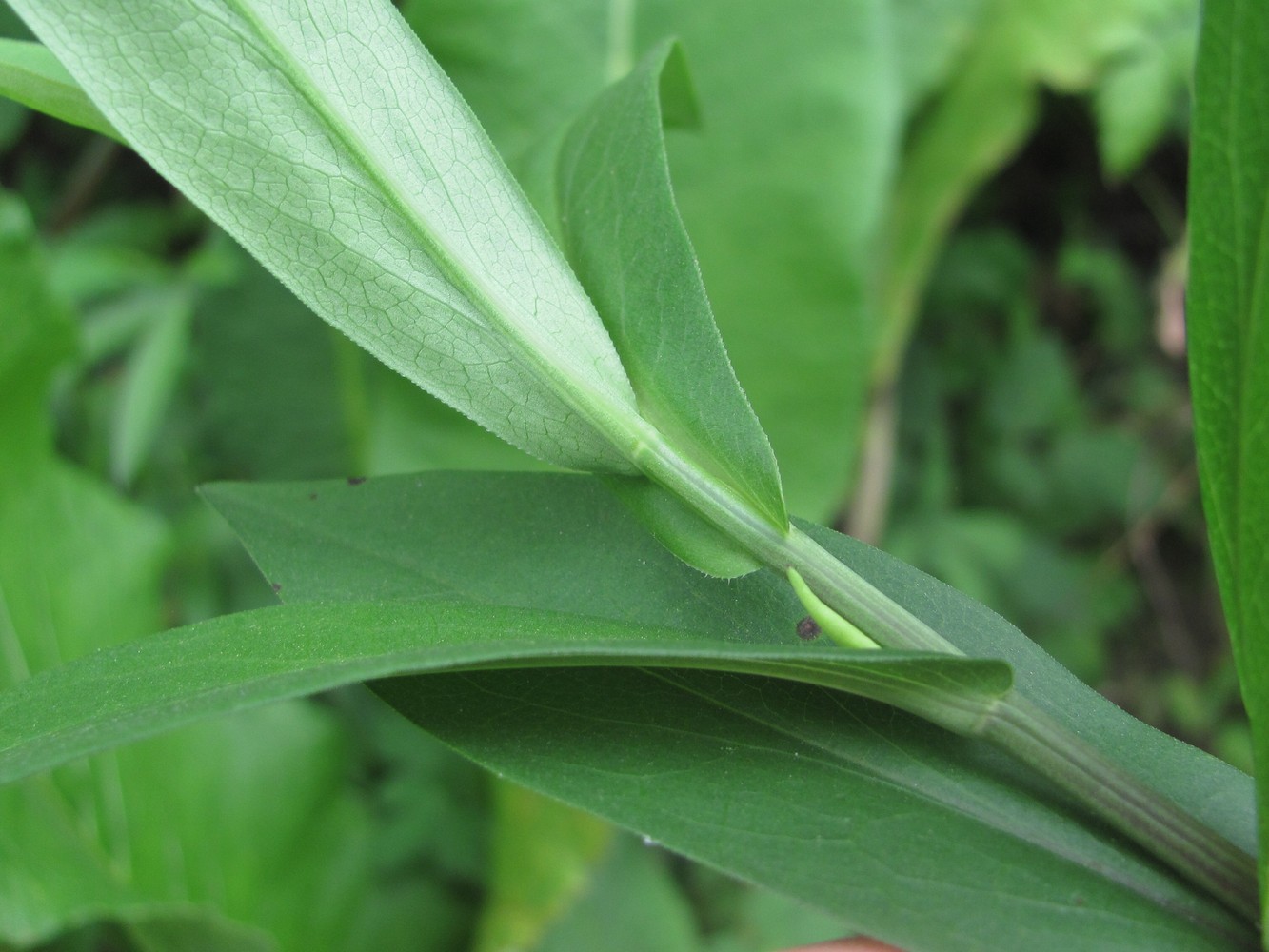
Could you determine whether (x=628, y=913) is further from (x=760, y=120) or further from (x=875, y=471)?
(x=760, y=120)

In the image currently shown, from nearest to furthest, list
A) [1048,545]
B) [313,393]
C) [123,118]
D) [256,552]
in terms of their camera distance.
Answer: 1. [123,118]
2. [256,552]
3. [313,393]
4. [1048,545]

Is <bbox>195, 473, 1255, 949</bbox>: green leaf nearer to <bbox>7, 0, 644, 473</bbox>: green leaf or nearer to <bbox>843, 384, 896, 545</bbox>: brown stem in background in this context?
<bbox>7, 0, 644, 473</bbox>: green leaf

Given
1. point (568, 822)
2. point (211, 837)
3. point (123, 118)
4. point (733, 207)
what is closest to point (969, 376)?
point (733, 207)

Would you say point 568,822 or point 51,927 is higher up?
point 51,927

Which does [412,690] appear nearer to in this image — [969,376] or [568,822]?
[568,822]

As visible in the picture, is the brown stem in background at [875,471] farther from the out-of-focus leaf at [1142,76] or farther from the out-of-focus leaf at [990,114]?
the out-of-focus leaf at [1142,76]

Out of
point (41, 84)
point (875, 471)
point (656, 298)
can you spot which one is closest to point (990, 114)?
point (875, 471)

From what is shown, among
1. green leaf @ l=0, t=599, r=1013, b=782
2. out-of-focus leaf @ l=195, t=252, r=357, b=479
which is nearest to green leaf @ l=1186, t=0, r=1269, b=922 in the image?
green leaf @ l=0, t=599, r=1013, b=782
